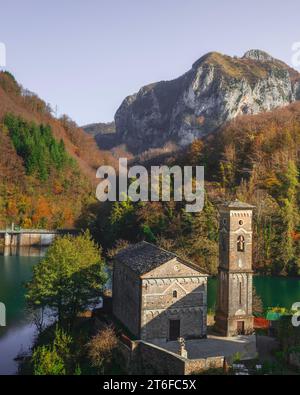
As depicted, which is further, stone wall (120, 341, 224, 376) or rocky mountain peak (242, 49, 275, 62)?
rocky mountain peak (242, 49, 275, 62)

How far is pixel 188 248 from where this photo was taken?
43.3m

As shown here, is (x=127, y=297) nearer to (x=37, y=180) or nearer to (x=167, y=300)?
(x=167, y=300)

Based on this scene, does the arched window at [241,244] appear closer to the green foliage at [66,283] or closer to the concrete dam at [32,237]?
the green foliage at [66,283]

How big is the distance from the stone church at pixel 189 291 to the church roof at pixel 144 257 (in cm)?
5

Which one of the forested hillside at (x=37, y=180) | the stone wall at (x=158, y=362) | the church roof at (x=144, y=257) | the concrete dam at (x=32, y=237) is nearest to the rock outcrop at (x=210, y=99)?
the forested hillside at (x=37, y=180)

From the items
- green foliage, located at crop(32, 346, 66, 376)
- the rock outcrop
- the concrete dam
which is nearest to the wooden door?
green foliage, located at crop(32, 346, 66, 376)

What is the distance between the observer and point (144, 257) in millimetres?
25375

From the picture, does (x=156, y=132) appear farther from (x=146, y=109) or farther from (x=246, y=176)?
(x=246, y=176)

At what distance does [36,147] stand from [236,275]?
187 ft

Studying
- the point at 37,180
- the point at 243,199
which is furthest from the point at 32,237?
the point at 243,199

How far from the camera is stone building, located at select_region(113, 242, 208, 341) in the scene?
23047 millimetres

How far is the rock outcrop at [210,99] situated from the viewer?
13075 cm

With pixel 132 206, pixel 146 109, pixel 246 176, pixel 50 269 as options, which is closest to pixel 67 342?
pixel 50 269

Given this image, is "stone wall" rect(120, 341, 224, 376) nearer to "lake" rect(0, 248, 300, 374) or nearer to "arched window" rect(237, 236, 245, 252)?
"lake" rect(0, 248, 300, 374)
